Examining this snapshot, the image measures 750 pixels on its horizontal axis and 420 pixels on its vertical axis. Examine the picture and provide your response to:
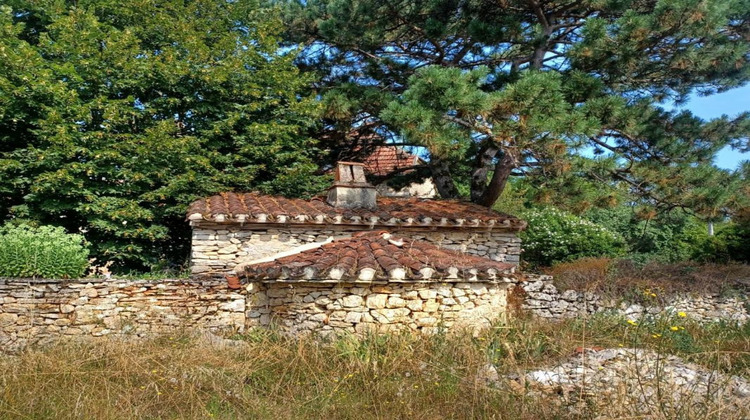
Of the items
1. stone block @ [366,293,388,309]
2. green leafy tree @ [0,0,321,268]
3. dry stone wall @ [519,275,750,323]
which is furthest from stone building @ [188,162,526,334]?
dry stone wall @ [519,275,750,323]

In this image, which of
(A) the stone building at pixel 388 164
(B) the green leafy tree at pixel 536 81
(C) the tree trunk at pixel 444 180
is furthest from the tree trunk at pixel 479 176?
(A) the stone building at pixel 388 164

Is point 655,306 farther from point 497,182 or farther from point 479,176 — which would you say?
point 479,176

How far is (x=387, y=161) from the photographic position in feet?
47.3

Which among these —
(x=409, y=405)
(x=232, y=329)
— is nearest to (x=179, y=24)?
(x=232, y=329)

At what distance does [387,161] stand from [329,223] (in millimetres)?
6523

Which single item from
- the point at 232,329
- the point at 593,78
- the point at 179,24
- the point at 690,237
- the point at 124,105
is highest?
the point at 179,24

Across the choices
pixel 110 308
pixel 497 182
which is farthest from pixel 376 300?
pixel 497 182

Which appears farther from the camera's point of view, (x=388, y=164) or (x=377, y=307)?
(x=388, y=164)

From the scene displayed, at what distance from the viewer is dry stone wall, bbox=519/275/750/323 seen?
Result: 826 centimetres

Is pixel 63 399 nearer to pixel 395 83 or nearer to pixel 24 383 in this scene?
pixel 24 383

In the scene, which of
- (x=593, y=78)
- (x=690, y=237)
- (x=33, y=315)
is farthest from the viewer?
(x=690, y=237)

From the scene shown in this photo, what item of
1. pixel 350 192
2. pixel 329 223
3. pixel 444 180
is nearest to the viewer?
pixel 329 223

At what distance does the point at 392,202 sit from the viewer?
33.1 ft

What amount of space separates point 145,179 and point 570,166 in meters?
7.61
